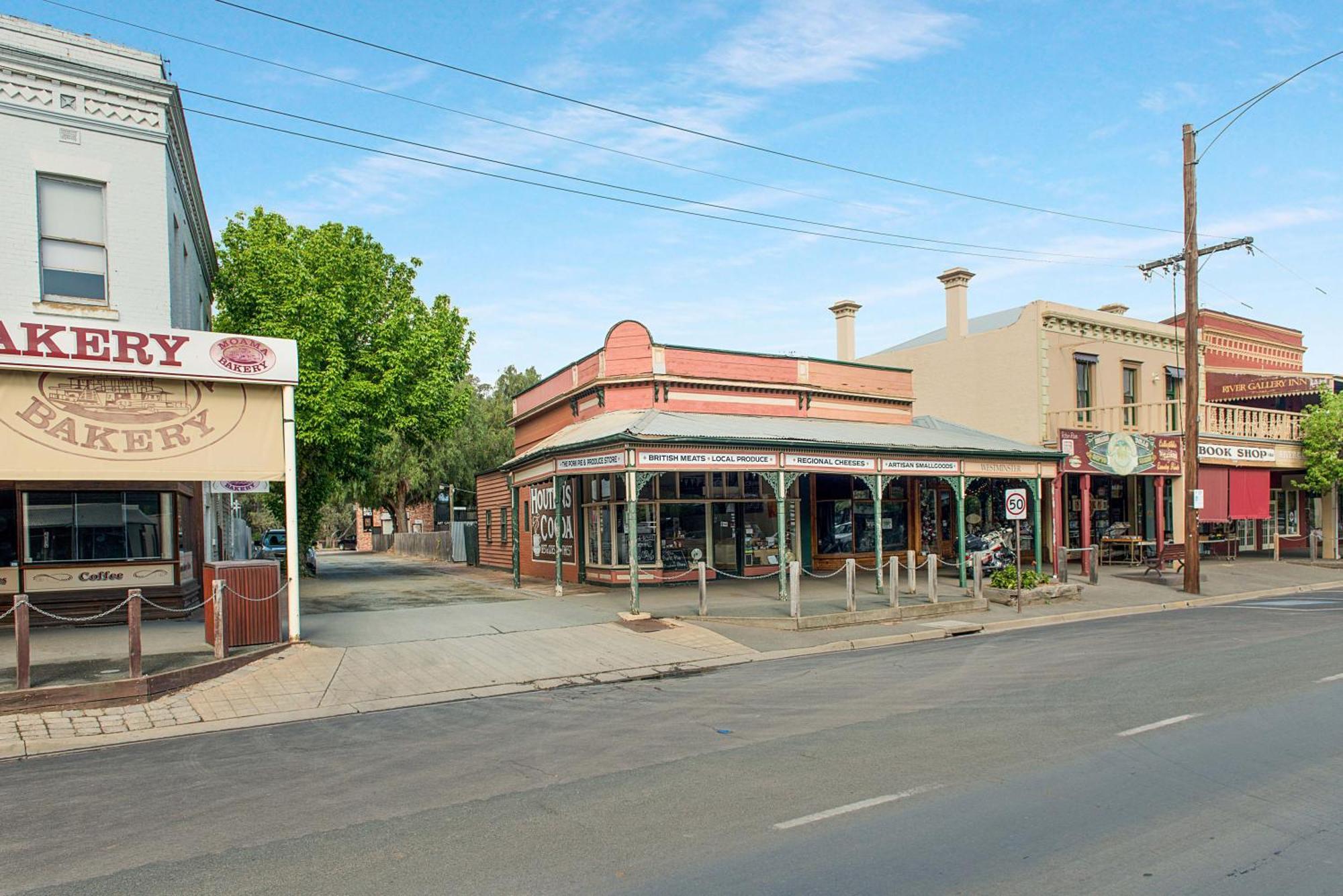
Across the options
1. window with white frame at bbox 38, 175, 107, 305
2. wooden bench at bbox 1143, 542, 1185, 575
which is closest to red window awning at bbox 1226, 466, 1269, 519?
wooden bench at bbox 1143, 542, 1185, 575

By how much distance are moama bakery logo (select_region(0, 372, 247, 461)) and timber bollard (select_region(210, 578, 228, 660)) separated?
211 centimetres

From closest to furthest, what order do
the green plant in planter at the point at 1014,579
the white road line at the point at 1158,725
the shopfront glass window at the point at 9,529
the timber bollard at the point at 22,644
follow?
1. the white road line at the point at 1158,725
2. the timber bollard at the point at 22,644
3. the shopfront glass window at the point at 9,529
4. the green plant in planter at the point at 1014,579

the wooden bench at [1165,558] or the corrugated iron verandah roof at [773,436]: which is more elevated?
the corrugated iron verandah roof at [773,436]

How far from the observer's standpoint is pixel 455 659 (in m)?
13.1

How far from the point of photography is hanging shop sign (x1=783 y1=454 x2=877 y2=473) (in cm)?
1859

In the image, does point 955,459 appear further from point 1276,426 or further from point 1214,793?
point 1276,426

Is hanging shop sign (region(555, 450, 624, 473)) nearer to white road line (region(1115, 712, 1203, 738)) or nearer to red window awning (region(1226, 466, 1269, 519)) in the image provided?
white road line (region(1115, 712, 1203, 738))

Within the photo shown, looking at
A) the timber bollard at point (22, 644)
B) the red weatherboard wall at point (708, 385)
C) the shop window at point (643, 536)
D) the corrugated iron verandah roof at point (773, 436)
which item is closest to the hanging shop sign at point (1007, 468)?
the corrugated iron verandah roof at point (773, 436)

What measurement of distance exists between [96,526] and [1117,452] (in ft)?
83.4

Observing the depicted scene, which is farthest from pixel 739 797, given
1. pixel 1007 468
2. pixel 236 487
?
pixel 236 487

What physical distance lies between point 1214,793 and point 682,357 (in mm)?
16697

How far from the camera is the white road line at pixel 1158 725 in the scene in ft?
27.1

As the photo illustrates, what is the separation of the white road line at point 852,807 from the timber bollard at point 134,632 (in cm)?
812

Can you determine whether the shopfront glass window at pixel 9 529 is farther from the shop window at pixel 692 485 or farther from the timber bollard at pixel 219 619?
the shop window at pixel 692 485
